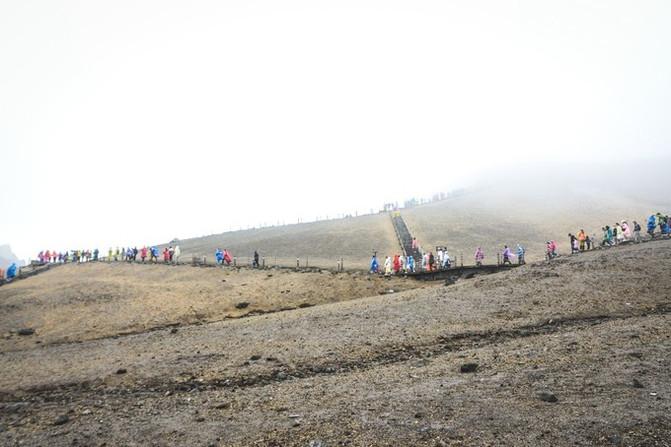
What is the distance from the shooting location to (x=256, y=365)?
15.0 meters

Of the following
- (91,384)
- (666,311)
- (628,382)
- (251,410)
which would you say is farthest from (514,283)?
(91,384)

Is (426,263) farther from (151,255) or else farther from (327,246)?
(151,255)

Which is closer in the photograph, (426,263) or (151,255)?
(426,263)

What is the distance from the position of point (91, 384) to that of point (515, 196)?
83.1m

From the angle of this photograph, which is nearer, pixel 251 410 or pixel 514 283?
pixel 251 410

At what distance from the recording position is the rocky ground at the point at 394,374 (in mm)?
9250

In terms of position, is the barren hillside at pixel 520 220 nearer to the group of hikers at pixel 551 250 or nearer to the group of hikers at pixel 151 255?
the group of hikers at pixel 551 250

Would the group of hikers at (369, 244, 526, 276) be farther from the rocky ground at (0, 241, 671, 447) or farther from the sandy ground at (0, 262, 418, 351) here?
the rocky ground at (0, 241, 671, 447)

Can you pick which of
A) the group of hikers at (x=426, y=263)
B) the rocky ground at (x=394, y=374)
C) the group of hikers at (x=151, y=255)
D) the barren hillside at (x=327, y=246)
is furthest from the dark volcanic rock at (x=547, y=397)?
the group of hikers at (x=151, y=255)

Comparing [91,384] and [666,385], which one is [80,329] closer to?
[91,384]

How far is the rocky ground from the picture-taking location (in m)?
9.25

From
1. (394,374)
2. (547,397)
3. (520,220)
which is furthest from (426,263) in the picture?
(520,220)

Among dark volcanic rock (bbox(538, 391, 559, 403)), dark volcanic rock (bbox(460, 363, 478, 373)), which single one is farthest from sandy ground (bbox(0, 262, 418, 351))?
dark volcanic rock (bbox(538, 391, 559, 403))

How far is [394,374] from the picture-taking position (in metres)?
12.9
